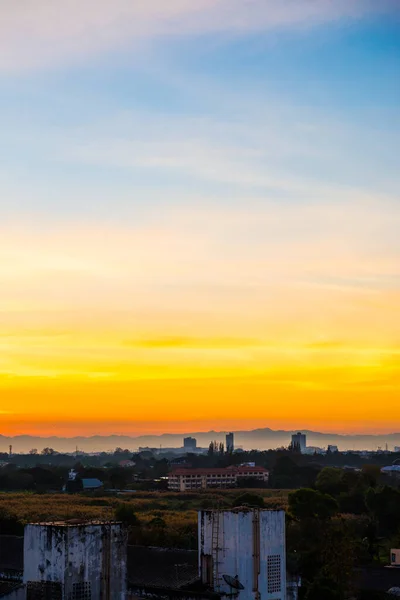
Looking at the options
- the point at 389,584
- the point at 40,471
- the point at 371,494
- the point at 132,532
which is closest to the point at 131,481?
the point at 40,471

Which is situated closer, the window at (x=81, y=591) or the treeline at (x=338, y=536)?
the window at (x=81, y=591)

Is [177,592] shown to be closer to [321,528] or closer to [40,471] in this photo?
[321,528]

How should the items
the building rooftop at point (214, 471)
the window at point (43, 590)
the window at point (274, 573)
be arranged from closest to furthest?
the window at point (43, 590)
the window at point (274, 573)
the building rooftop at point (214, 471)

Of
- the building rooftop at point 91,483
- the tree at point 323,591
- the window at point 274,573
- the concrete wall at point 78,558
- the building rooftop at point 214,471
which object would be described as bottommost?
the tree at point 323,591

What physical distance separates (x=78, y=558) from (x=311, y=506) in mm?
26744

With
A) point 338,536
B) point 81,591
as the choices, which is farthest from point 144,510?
point 81,591

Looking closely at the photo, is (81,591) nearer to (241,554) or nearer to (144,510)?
(241,554)

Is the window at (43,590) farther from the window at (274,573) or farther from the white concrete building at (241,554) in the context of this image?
the window at (274,573)

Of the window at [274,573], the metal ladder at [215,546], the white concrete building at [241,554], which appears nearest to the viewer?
the white concrete building at [241,554]

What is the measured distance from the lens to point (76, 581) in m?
19.5

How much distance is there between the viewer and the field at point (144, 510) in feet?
145

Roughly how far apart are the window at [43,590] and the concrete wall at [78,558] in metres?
0.09

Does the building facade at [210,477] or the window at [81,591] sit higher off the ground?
the window at [81,591]

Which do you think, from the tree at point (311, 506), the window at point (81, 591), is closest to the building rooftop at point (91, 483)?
the tree at point (311, 506)
